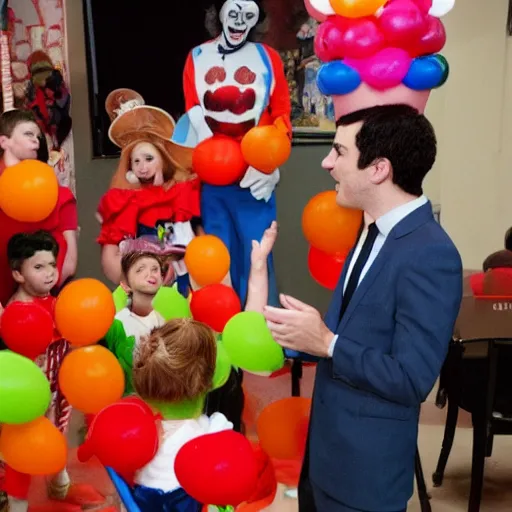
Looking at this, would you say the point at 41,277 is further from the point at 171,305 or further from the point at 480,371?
the point at 480,371

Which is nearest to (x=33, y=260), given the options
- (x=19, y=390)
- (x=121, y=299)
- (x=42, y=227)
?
(x=42, y=227)

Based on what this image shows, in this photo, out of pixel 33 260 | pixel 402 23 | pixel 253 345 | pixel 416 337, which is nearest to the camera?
pixel 416 337

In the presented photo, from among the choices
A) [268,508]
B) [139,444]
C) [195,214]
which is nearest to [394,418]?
[139,444]

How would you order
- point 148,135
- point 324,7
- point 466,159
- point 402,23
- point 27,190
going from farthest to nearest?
point 466,159 → point 148,135 → point 27,190 → point 324,7 → point 402,23

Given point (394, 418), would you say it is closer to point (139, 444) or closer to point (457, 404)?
point (139, 444)

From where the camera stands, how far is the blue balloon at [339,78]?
59.2 inches

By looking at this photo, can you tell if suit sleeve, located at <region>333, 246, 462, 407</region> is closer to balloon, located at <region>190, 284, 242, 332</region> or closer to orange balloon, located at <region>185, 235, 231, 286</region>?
balloon, located at <region>190, 284, 242, 332</region>

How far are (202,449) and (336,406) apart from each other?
24cm

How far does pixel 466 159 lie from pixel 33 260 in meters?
2.35

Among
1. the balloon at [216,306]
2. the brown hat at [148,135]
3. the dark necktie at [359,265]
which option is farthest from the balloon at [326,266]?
the brown hat at [148,135]

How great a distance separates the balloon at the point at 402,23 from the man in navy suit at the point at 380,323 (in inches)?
13.0

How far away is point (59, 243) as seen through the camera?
213 cm

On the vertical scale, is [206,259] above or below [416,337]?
below

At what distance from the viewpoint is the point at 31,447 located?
1.54 metres
